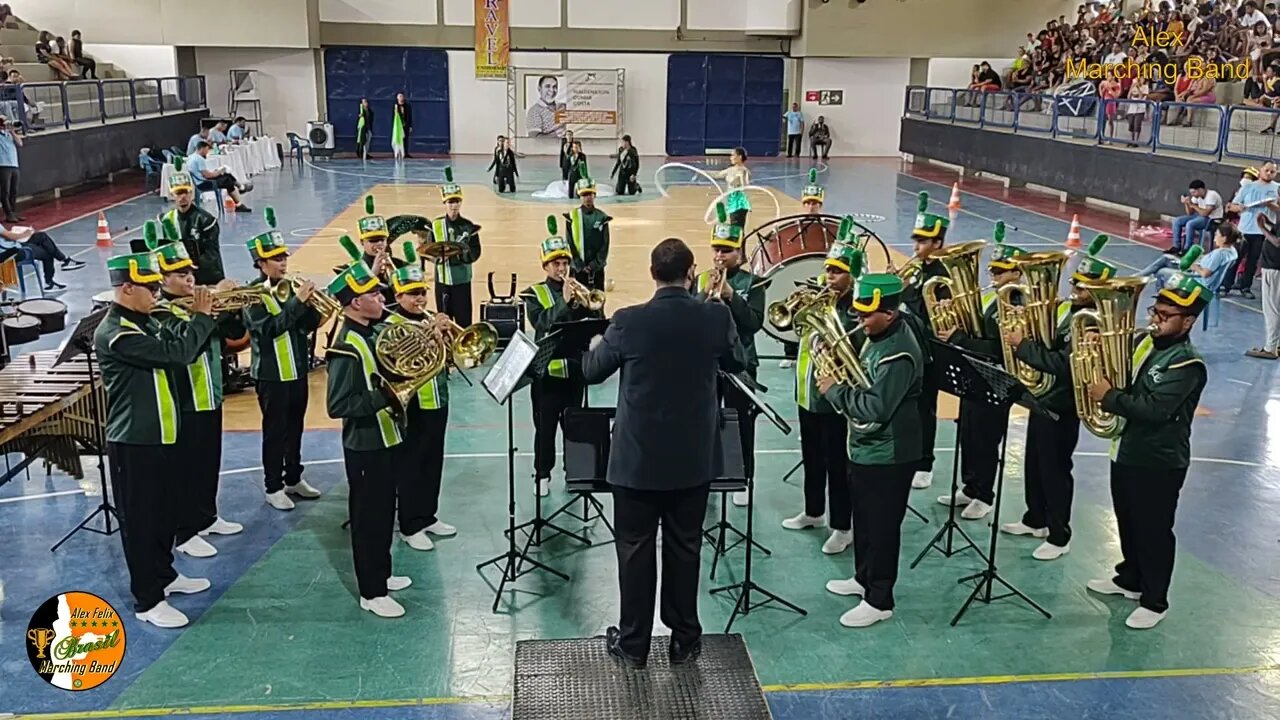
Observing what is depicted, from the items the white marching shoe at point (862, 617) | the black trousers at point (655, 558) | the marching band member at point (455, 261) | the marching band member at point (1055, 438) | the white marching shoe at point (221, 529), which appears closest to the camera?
the black trousers at point (655, 558)

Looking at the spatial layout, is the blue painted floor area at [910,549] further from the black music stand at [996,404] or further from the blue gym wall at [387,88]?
the blue gym wall at [387,88]

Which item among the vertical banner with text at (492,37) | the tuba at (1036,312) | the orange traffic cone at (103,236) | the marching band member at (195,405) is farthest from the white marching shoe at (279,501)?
the vertical banner with text at (492,37)

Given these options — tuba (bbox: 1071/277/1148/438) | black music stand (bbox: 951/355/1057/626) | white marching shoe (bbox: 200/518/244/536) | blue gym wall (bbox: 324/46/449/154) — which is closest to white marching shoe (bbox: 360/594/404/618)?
white marching shoe (bbox: 200/518/244/536)

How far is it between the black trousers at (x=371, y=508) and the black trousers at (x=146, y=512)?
1114 millimetres

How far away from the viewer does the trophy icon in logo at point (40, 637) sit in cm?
621

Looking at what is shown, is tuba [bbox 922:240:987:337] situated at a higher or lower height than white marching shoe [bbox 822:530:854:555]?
higher

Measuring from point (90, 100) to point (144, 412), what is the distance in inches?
968

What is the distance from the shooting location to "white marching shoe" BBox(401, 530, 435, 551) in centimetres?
761

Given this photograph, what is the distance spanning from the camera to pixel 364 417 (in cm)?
621

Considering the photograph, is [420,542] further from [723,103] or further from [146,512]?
[723,103]

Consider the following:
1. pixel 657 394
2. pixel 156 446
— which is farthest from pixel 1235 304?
pixel 156 446

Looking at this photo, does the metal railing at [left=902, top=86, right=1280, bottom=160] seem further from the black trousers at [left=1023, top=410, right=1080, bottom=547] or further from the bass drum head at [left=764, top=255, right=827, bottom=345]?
the black trousers at [left=1023, top=410, right=1080, bottom=547]

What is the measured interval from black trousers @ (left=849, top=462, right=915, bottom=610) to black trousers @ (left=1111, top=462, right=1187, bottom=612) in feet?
4.43

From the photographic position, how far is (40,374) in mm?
7789
